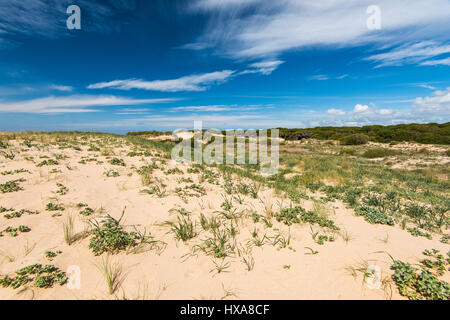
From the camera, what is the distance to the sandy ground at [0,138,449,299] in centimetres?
330

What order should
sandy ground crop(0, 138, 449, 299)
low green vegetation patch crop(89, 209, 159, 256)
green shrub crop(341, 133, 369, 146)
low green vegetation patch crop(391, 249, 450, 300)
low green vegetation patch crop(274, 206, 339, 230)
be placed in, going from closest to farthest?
1. low green vegetation patch crop(391, 249, 450, 300)
2. sandy ground crop(0, 138, 449, 299)
3. low green vegetation patch crop(89, 209, 159, 256)
4. low green vegetation patch crop(274, 206, 339, 230)
5. green shrub crop(341, 133, 369, 146)

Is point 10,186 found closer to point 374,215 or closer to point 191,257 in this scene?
point 191,257

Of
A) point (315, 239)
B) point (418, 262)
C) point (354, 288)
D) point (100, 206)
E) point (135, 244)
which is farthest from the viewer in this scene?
point (100, 206)

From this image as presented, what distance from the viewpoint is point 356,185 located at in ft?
33.0

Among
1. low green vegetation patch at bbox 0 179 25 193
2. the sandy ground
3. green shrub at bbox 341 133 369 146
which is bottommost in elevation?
the sandy ground

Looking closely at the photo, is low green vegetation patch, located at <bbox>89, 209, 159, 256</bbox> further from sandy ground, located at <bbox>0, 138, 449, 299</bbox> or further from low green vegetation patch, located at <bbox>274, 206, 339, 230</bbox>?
low green vegetation patch, located at <bbox>274, 206, 339, 230</bbox>

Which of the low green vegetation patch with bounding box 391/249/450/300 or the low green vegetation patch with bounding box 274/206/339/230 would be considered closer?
the low green vegetation patch with bounding box 391/249/450/300

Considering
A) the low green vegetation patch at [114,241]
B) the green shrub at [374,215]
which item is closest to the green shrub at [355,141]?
the green shrub at [374,215]

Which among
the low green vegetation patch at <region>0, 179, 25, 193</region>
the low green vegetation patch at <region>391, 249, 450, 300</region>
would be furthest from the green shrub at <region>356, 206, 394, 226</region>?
the low green vegetation patch at <region>0, 179, 25, 193</region>

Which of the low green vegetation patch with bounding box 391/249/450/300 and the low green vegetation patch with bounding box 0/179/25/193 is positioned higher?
the low green vegetation patch with bounding box 0/179/25/193
